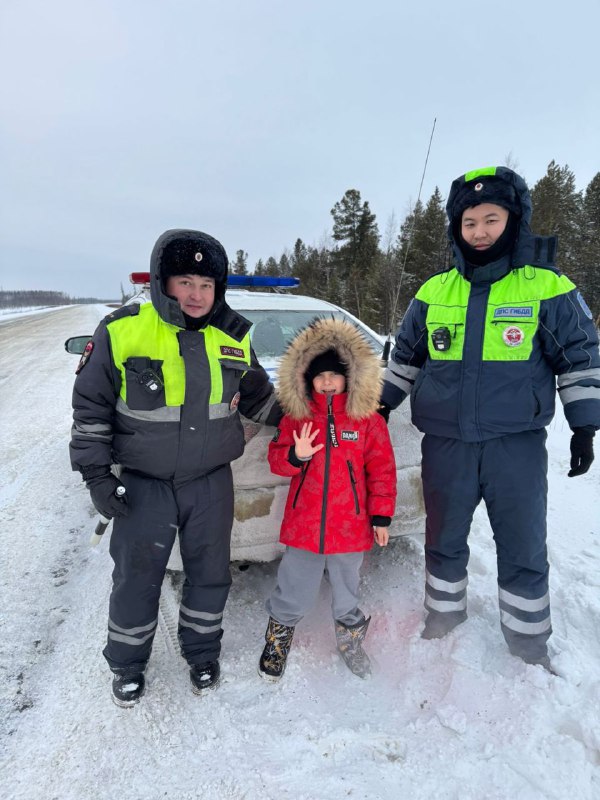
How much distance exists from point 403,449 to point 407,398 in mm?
289

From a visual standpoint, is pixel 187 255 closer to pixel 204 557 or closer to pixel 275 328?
pixel 204 557

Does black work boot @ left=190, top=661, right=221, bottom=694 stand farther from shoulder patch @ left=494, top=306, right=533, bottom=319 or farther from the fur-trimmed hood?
shoulder patch @ left=494, top=306, right=533, bottom=319

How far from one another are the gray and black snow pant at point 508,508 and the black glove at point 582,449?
120 mm

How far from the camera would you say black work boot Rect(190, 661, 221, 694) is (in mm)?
2080

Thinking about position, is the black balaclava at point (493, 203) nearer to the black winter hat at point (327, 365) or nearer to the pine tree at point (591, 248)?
the black winter hat at point (327, 365)

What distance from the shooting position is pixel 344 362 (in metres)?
2.11

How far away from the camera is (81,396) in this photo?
1837 mm

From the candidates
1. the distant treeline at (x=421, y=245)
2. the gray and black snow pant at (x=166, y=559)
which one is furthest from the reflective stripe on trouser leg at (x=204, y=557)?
the distant treeline at (x=421, y=245)

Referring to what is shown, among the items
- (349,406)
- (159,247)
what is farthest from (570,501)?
(159,247)

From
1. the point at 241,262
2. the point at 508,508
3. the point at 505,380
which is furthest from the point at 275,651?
the point at 241,262

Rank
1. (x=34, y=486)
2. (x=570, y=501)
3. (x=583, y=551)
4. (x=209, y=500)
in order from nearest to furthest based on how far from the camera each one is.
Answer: (x=209, y=500)
(x=583, y=551)
(x=570, y=501)
(x=34, y=486)

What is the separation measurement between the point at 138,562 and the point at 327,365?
3.90ft

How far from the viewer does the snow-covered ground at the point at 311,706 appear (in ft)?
5.50

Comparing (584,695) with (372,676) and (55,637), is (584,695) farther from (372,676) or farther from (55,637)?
(55,637)
